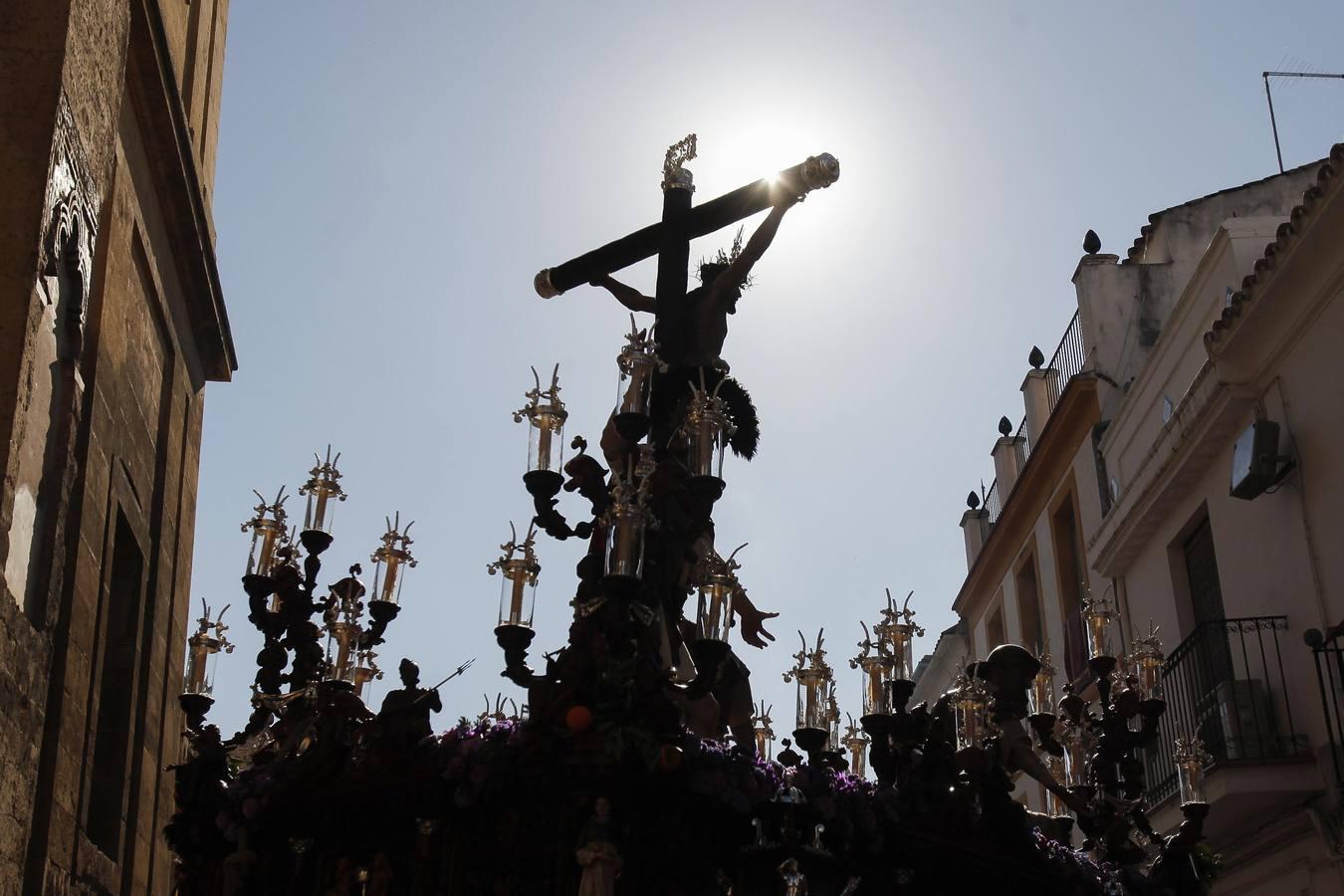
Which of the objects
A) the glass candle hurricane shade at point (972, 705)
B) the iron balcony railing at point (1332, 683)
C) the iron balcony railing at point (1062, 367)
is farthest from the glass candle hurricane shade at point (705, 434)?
the iron balcony railing at point (1062, 367)

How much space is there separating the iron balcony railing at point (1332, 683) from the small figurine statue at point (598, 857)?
7075mm

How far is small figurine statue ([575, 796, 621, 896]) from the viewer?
220 inches

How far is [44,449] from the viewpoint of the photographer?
6.45 meters

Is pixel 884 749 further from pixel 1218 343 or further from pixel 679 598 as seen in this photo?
pixel 1218 343

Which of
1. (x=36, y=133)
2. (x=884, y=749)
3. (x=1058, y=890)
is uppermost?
Result: (x=36, y=133)

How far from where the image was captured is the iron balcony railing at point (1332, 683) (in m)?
10.9

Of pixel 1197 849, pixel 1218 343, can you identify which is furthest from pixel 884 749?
pixel 1218 343

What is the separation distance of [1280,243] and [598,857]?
28.1 feet

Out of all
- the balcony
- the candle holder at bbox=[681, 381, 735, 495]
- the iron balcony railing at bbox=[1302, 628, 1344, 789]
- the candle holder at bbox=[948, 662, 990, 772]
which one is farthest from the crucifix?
the balcony

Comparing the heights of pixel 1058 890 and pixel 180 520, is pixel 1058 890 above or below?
below

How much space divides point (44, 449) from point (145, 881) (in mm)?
4392

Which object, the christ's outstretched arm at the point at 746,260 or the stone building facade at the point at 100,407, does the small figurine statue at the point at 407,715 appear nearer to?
the stone building facade at the point at 100,407

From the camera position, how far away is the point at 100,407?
8.40m

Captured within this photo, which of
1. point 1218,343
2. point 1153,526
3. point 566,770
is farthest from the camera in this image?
point 1153,526
